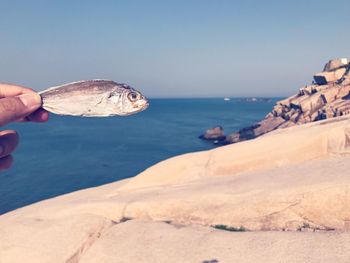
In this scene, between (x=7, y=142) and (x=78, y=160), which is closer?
(x=7, y=142)

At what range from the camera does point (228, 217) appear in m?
10.4

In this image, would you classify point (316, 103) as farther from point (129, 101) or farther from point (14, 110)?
point (14, 110)

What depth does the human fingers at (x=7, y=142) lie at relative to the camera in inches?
130

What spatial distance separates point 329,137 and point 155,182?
6748mm

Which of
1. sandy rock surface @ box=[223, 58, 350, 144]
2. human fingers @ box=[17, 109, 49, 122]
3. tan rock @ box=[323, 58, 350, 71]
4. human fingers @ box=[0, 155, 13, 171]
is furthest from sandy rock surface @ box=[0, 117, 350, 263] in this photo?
tan rock @ box=[323, 58, 350, 71]

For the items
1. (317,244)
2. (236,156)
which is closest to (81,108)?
(317,244)

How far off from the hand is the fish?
27 cm

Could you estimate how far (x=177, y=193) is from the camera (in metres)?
11.9

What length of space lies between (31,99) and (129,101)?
0.85 m

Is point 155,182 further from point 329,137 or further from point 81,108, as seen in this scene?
point 81,108

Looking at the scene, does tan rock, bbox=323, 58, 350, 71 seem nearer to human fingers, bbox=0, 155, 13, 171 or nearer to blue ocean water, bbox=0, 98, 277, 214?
blue ocean water, bbox=0, 98, 277, 214

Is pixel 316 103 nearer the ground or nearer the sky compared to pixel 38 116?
nearer the ground

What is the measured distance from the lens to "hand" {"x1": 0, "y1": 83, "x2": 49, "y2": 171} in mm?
3033

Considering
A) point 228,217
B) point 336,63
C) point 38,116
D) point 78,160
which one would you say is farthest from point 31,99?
point 336,63
